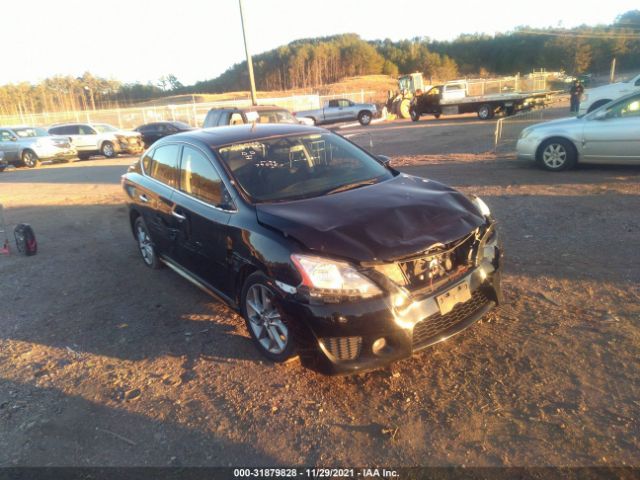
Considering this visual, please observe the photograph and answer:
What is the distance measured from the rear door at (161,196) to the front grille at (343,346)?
7.26 ft

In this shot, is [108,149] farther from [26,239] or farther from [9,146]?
[26,239]

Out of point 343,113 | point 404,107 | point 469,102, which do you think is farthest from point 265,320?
point 404,107

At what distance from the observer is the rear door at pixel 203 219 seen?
148 inches

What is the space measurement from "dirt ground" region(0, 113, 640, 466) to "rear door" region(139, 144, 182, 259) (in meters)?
0.58

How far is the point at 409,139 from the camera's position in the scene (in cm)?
1794

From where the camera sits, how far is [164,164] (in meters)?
4.96

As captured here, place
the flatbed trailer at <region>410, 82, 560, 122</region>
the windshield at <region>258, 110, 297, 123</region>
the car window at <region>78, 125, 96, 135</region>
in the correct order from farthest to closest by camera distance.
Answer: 1. the flatbed trailer at <region>410, 82, 560, 122</region>
2. the car window at <region>78, 125, 96, 135</region>
3. the windshield at <region>258, 110, 297, 123</region>

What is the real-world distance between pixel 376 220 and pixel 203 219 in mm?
1567

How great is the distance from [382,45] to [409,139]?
101551 millimetres

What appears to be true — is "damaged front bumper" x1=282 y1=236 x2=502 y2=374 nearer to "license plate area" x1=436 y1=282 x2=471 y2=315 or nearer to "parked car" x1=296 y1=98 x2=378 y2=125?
"license plate area" x1=436 y1=282 x2=471 y2=315

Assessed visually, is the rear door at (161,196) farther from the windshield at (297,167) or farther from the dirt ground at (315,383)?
the windshield at (297,167)

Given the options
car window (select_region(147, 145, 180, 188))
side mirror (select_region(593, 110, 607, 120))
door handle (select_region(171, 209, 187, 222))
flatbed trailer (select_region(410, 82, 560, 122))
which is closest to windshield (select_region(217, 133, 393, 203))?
door handle (select_region(171, 209, 187, 222))

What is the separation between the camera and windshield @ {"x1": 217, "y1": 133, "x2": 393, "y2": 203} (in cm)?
386

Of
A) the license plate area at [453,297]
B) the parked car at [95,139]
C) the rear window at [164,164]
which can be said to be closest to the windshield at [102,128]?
the parked car at [95,139]
